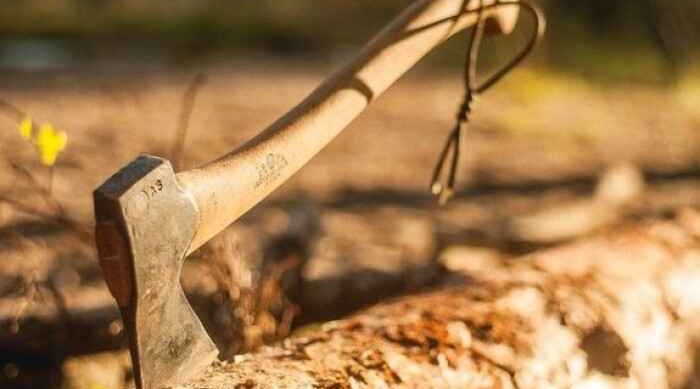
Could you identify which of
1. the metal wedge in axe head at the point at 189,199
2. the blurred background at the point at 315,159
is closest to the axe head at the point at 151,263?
the metal wedge in axe head at the point at 189,199

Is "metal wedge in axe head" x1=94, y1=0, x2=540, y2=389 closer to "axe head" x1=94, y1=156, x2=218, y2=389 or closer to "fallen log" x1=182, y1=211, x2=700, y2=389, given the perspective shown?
"axe head" x1=94, y1=156, x2=218, y2=389

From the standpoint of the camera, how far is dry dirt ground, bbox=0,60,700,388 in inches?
124

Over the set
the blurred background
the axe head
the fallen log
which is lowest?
the blurred background

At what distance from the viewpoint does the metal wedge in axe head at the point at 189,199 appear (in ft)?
6.22

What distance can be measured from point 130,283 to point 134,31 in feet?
30.2

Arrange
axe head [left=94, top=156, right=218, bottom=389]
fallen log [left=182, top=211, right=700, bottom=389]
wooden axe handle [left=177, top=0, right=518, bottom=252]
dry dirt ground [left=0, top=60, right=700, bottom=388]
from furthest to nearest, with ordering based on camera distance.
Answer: dry dirt ground [left=0, top=60, right=700, bottom=388] < fallen log [left=182, top=211, right=700, bottom=389] < wooden axe handle [left=177, top=0, right=518, bottom=252] < axe head [left=94, top=156, right=218, bottom=389]

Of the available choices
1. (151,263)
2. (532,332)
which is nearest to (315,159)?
(532,332)

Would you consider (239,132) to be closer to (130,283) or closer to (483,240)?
(483,240)

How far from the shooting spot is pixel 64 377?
3.08 metres

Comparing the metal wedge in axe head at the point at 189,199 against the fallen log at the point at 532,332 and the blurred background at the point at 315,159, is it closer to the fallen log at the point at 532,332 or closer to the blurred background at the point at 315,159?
the fallen log at the point at 532,332

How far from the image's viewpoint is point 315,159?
19.6ft

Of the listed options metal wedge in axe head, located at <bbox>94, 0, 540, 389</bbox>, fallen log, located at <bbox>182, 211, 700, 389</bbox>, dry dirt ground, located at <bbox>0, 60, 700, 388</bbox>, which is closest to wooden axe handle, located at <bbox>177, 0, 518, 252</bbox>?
metal wedge in axe head, located at <bbox>94, 0, 540, 389</bbox>

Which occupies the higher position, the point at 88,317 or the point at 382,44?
the point at 382,44

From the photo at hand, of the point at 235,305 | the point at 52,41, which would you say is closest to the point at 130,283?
the point at 235,305
